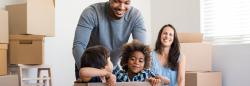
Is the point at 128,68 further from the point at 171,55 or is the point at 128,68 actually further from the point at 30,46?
the point at 30,46

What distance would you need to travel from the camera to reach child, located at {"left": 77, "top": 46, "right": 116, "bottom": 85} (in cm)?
156

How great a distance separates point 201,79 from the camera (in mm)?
3516

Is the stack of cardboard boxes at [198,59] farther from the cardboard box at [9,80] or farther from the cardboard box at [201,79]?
the cardboard box at [9,80]

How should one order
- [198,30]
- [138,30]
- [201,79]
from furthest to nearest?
[198,30], [201,79], [138,30]

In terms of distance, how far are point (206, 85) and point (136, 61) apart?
197 centimetres

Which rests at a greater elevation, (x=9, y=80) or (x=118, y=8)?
(x=118, y=8)

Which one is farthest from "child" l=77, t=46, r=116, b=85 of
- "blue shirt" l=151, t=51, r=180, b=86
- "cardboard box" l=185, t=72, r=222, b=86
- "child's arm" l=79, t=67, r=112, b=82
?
"cardboard box" l=185, t=72, r=222, b=86

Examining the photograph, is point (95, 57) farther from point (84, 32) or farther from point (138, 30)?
point (138, 30)

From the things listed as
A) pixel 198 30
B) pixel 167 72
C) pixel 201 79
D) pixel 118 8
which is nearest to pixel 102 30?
pixel 118 8

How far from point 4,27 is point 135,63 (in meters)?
1.82

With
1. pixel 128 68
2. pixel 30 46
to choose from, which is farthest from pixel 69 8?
pixel 128 68

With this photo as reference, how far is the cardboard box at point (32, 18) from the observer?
10.7 ft

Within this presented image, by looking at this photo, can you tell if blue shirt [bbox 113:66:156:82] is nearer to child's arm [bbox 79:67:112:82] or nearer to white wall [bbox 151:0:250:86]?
child's arm [bbox 79:67:112:82]

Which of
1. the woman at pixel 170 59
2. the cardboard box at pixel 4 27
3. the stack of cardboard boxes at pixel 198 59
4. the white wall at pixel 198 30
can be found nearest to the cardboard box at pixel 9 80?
the cardboard box at pixel 4 27
